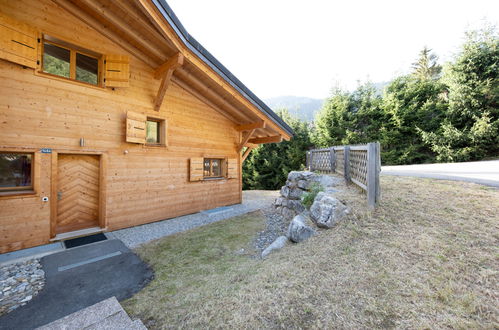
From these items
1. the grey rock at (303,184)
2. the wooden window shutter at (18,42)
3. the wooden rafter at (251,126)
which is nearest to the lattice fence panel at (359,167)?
the grey rock at (303,184)

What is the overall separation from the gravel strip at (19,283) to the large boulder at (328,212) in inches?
→ 187

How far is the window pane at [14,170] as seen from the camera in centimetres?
414

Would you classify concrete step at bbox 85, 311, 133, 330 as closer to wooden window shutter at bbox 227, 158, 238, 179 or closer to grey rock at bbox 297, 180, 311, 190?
grey rock at bbox 297, 180, 311, 190

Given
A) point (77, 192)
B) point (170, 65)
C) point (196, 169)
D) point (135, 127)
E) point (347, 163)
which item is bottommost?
point (77, 192)

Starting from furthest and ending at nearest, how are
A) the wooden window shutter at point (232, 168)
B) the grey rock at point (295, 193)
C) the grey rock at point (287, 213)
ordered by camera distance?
the wooden window shutter at point (232, 168) → the grey rock at point (295, 193) → the grey rock at point (287, 213)

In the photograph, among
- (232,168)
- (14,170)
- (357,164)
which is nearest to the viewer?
(14,170)

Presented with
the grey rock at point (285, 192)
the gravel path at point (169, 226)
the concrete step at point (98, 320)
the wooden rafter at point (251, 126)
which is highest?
the wooden rafter at point (251, 126)

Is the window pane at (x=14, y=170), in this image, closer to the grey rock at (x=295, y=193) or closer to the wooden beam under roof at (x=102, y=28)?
the wooden beam under roof at (x=102, y=28)

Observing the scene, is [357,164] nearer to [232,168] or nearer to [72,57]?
[232,168]

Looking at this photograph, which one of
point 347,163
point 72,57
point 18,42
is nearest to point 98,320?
point 18,42

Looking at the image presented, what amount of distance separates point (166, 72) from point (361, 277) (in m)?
6.58

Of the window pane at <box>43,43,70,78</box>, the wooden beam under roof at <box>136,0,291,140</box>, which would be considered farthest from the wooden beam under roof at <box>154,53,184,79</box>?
the window pane at <box>43,43,70,78</box>

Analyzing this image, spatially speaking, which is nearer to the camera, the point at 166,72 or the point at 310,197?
the point at 310,197

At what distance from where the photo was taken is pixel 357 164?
16.1 feet
